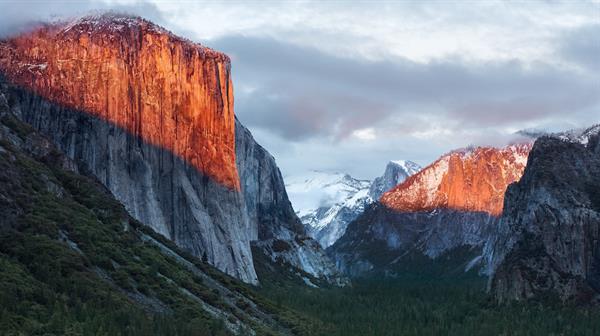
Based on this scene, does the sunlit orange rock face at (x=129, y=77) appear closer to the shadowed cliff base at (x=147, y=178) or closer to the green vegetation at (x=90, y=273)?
the shadowed cliff base at (x=147, y=178)

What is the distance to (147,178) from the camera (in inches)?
6944

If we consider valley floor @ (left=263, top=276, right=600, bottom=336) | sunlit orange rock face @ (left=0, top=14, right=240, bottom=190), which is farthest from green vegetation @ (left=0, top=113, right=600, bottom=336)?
sunlit orange rock face @ (left=0, top=14, right=240, bottom=190)

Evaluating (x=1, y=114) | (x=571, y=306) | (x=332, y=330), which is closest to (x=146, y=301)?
(x=1, y=114)

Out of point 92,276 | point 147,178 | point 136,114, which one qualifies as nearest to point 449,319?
point 147,178

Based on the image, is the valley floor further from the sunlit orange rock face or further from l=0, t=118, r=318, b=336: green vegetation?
the sunlit orange rock face

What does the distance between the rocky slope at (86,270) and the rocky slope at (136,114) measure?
3592cm

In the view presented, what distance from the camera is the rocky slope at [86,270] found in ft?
270

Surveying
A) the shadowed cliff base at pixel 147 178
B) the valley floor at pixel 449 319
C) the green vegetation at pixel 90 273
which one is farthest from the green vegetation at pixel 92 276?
the shadowed cliff base at pixel 147 178

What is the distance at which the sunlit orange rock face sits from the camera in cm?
17050

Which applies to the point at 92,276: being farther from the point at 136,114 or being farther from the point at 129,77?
the point at 129,77

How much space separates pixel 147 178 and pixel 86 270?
269 ft

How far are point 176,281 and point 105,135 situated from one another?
64.2 meters

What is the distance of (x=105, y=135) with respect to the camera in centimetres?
17138

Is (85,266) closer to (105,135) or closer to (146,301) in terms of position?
(146,301)
